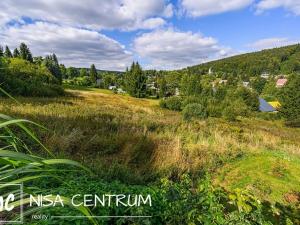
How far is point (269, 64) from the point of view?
139 m

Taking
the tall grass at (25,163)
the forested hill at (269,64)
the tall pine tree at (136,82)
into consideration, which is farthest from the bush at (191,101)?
the forested hill at (269,64)

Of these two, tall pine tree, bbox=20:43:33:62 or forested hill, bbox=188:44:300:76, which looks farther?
forested hill, bbox=188:44:300:76

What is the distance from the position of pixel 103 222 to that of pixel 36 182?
120 cm

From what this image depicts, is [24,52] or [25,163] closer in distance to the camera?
[25,163]

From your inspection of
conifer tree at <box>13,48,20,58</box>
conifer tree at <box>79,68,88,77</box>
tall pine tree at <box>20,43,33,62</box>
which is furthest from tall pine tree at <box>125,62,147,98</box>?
conifer tree at <box>79,68,88,77</box>

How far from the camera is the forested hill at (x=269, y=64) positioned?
131850mm

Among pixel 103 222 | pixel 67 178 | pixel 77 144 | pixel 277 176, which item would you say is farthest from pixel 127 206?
pixel 277 176

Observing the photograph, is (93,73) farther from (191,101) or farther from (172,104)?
(191,101)

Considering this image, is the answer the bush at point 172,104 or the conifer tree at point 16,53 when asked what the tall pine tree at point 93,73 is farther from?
the bush at point 172,104

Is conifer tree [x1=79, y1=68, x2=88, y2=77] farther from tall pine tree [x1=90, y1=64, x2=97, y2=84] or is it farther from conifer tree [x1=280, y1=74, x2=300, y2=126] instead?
conifer tree [x1=280, y1=74, x2=300, y2=126]

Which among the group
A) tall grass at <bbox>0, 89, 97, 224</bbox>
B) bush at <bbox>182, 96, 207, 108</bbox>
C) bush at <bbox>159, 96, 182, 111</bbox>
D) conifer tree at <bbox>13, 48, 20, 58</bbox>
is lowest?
bush at <bbox>159, 96, 182, 111</bbox>

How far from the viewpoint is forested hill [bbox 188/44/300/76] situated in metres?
132

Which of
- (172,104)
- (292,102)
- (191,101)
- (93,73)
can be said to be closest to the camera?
(191,101)

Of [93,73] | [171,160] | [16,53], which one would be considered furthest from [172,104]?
[93,73]
